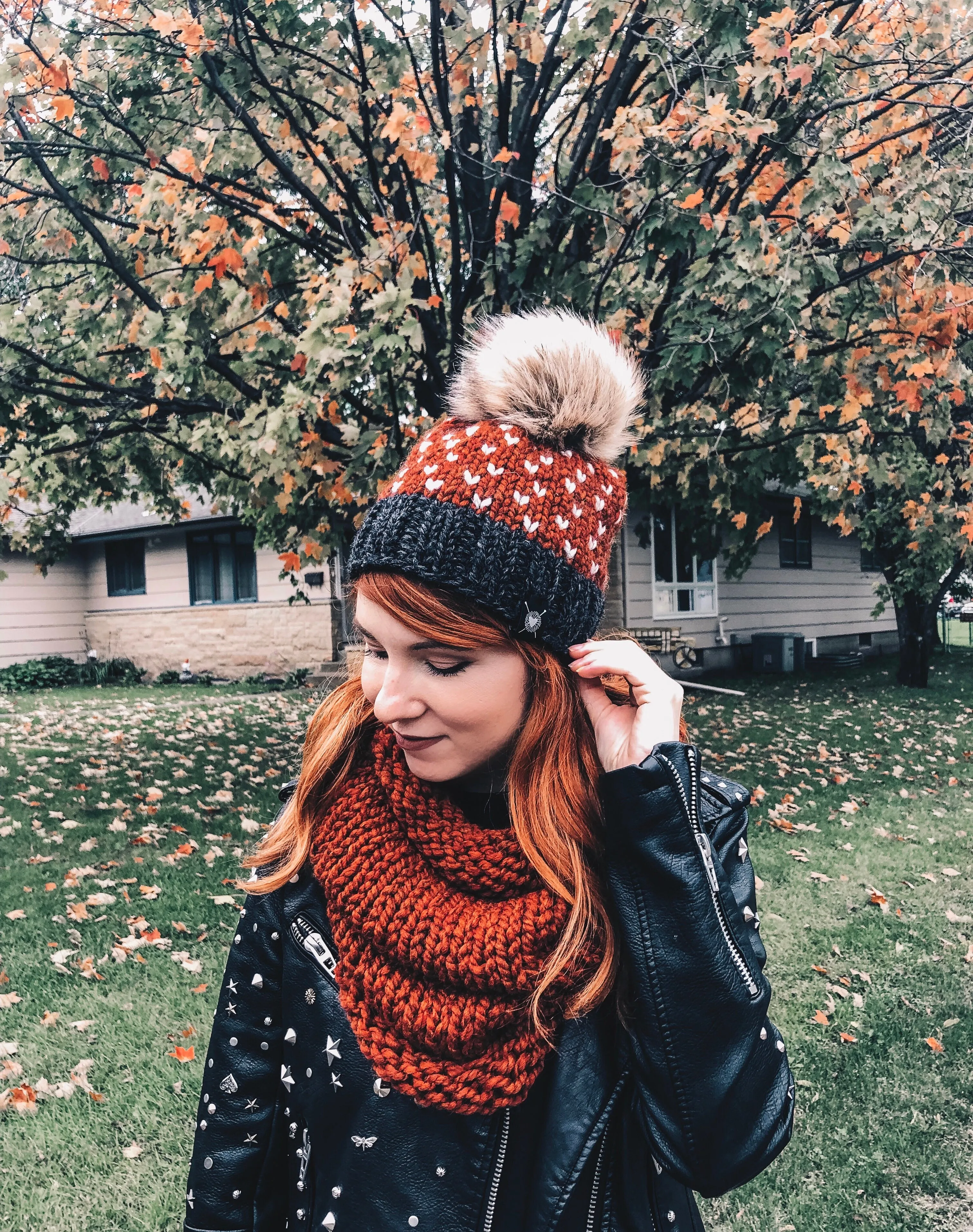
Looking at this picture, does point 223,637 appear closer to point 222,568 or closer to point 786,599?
point 222,568

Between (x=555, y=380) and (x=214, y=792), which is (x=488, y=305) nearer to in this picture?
(x=555, y=380)

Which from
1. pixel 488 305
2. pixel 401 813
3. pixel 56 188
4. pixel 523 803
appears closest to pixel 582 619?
pixel 523 803

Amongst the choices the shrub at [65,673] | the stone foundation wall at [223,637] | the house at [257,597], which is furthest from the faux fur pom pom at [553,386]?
the shrub at [65,673]

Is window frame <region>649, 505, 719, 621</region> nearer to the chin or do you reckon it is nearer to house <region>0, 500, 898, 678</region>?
house <region>0, 500, 898, 678</region>

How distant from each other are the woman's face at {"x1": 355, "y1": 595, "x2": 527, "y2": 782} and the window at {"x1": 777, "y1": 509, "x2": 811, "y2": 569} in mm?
18939

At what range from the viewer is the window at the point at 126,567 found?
20.2 meters

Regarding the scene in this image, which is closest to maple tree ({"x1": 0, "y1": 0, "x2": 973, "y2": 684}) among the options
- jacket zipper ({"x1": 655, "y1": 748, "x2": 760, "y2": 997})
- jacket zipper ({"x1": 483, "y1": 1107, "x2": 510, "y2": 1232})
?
jacket zipper ({"x1": 655, "y1": 748, "x2": 760, "y2": 997})

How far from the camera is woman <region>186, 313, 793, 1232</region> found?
1250 mm

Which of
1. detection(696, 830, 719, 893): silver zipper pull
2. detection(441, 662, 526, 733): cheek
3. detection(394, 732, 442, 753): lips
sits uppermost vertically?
detection(441, 662, 526, 733): cheek

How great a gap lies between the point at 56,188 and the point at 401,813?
508cm

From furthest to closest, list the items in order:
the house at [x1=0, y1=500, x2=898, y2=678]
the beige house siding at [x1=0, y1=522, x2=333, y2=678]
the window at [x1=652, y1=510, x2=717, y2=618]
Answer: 1. the beige house siding at [x1=0, y1=522, x2=333, y2=678]
2. the house at [x1=0, y1=500, x2=898, y2=678]
3. the window at [x1=652, y1=510, x2=717, y2=618]

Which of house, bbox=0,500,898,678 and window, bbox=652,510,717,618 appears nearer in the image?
window, bbox=652,510,717,618

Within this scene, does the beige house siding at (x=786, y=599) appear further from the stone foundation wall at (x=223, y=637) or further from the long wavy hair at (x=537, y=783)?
the long wavy hair at (x=537, y=783)

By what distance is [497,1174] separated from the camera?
128cm
